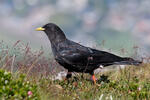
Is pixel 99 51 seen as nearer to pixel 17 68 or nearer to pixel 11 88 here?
pixel 17 68

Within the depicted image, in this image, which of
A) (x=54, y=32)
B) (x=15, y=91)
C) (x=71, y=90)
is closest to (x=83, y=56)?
(x=54, y=32)

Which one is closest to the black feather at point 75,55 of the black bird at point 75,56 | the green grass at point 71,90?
the black bird at point 75,56

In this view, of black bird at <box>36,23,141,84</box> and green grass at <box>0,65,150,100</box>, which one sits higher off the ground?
black bird at <box>36,23,141,84</box>

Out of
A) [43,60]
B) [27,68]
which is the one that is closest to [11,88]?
[27,68]

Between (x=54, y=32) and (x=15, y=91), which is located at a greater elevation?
(x=54, y=32)

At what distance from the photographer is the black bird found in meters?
7.56

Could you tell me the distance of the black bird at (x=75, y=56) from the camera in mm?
7562

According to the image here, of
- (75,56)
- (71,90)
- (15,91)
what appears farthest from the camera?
(75,56)

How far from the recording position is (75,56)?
7.68m

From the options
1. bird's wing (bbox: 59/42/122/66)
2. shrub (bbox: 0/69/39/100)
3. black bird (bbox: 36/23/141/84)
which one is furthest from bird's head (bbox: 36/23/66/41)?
shrub (bbox: 0/69/39/100)

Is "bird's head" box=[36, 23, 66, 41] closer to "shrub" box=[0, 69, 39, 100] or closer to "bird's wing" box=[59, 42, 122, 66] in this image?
"bird's wing" box=[59, 42, 122, 66]

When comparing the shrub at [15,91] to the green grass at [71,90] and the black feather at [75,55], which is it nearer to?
the green grass at [71,90]

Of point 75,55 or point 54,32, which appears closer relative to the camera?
point 75,55

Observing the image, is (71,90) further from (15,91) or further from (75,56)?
(15,91)
